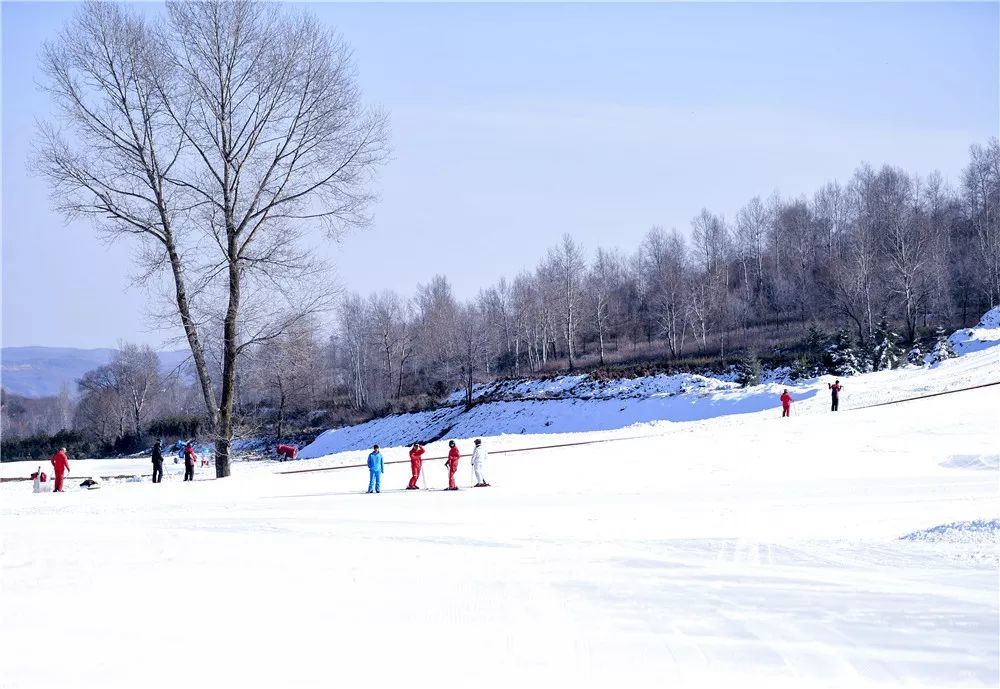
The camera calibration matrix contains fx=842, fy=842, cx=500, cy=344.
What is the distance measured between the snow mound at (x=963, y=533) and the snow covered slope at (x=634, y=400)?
23.4 metres

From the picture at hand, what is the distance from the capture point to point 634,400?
4969 centimetres

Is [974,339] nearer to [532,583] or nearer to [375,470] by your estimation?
[375,470]

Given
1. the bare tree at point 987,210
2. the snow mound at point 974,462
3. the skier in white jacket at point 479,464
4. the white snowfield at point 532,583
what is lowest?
the white snowfield at point 532,583

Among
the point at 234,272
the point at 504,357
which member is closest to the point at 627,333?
the point at 504,357

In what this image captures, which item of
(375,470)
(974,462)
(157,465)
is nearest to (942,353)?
(974,462)

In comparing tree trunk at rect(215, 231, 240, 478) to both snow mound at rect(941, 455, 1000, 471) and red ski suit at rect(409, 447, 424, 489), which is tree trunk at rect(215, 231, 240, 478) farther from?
snow mound at rect(941, 455, 1000, 471)

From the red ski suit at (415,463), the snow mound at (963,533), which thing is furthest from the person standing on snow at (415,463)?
the snow mound at (963,533)

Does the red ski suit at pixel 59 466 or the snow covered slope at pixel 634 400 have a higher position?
the snow covered slope at pixel 634 400

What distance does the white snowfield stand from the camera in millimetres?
8016

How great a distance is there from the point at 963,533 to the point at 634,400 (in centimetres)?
3776

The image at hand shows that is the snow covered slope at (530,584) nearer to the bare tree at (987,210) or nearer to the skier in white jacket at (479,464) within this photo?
the skier in white jacket at (479,464)

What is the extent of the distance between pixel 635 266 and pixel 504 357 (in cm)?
2448

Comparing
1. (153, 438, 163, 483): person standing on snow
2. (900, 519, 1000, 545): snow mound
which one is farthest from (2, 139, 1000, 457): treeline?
(900, 519, 1000, 545): snow mound

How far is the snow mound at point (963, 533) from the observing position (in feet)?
38.2
